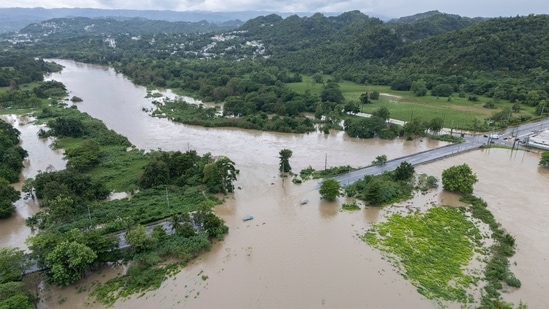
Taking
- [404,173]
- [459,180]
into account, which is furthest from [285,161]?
[459,180]

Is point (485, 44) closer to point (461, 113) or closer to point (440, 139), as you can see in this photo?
point (461, 113)

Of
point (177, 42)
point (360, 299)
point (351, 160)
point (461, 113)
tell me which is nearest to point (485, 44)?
point (461, 113)

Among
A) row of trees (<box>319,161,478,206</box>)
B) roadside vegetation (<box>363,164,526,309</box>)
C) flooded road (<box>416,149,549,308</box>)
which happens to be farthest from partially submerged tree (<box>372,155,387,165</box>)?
roadside vegetation (<box>363,164,526,309</box>)

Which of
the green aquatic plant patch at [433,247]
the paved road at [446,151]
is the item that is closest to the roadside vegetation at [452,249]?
the green aquatic plant patch at [433,247]

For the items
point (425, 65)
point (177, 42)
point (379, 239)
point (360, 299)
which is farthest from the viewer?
point (177, 42)

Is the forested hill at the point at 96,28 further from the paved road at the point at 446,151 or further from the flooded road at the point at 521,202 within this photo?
Result: the flooded road at the point at 521,202
